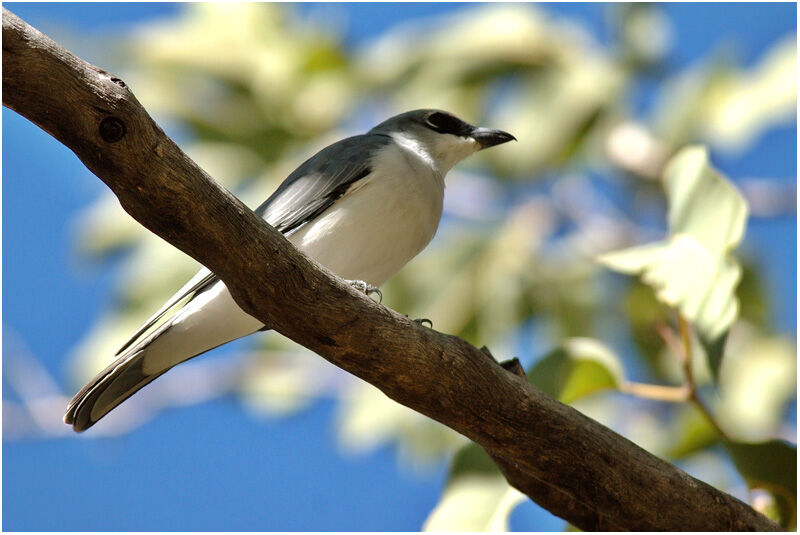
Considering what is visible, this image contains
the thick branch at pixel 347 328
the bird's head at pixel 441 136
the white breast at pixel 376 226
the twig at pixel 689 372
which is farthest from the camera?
the bird's head at pixel 441 136

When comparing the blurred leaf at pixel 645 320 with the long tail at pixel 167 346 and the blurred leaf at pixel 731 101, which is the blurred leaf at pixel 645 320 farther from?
the long tail at pixel 167 346

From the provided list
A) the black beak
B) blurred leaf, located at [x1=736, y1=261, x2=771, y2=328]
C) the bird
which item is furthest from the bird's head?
blurred leaf, located at [x1=736, y1=261, x2=771, y2=328]

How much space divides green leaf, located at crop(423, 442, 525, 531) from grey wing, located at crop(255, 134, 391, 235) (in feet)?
3.31

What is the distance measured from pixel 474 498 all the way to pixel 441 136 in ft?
5.49

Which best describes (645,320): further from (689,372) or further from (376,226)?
(376,226)

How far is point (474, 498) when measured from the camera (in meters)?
3.25

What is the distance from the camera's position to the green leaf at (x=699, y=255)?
296 centimetres

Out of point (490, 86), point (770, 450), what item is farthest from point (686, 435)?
point (490, 86)

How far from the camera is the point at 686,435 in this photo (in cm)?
376

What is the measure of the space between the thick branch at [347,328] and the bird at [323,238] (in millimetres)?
636

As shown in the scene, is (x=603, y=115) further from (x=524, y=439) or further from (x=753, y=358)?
(x=524, y=439)

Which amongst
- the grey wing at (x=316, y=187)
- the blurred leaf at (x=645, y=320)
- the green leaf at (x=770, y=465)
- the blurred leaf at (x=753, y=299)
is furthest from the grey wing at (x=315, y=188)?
the blurred leaf at (x=753, y=299)

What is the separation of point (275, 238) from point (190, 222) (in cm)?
21

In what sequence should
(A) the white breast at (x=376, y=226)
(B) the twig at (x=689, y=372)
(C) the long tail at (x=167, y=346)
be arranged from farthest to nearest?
(A) the white breast at (x=376, y=226), (C) the long tail at (x=167, y=346), (B) the twig at (x=689, y=372)
